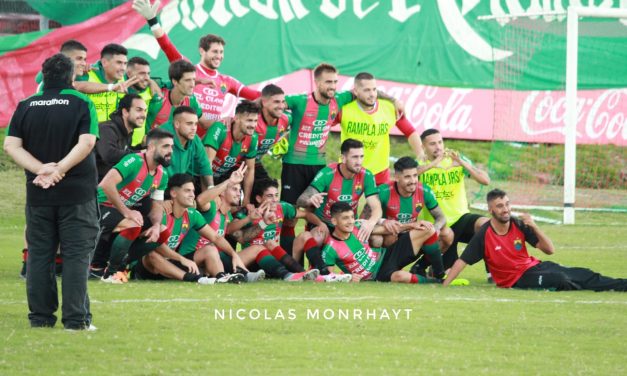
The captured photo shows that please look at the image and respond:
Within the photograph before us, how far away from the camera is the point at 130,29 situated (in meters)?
20.8

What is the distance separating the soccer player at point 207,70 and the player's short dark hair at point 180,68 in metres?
0.63

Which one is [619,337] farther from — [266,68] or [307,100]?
[266,68]

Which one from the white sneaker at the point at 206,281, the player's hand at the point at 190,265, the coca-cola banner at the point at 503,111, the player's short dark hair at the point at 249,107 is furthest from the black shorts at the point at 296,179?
the coca-cola banner at the point at 503,111

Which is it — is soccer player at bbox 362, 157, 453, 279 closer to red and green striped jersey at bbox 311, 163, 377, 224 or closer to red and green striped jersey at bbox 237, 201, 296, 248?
red and green striped jersey at bbox 311, 163, 377, 224

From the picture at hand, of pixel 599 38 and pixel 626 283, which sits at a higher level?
pixel 599 38

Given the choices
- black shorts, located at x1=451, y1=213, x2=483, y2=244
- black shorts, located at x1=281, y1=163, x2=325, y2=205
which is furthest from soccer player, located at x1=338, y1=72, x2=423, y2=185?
black shorts, located at x1=451, y1=213, x2=483, y2=244

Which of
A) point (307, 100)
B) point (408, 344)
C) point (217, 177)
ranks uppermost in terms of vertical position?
point (307, 100)

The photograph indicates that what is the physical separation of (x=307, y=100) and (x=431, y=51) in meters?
A: 9.08

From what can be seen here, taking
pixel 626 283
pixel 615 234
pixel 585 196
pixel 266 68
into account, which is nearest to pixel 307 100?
pixel 626 283

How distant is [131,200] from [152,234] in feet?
1.43

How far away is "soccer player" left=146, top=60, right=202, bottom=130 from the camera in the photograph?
12289 mm

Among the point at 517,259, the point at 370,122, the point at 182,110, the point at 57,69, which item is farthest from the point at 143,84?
the point at 57,69

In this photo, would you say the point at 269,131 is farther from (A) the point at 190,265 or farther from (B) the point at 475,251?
(B) the point at 475,251

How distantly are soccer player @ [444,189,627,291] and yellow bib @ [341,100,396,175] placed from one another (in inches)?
89.6
